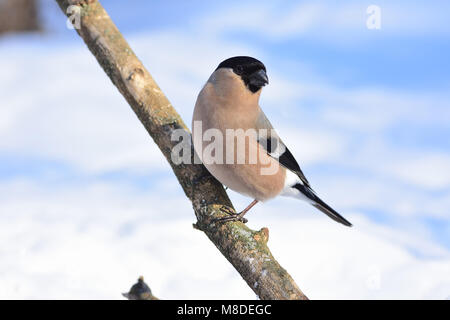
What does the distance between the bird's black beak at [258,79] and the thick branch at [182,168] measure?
2.14ft

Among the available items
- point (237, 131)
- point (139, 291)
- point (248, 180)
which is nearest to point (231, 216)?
point (248, 180)

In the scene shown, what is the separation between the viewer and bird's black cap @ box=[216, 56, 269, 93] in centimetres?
283

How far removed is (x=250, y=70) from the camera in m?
2.85

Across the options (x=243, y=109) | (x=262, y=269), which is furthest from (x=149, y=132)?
(x=262, y=269)

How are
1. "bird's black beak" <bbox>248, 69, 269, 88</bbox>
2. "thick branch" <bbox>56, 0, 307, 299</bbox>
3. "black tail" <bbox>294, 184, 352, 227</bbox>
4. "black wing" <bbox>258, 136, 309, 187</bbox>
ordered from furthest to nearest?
"black tail" <bbox>294, 184, 352, 227</bbox> → "black wing" <bbox>258, 136, 309, 187</bbox> → "bird's black beak" <bbox>248, 69, 269, 88</bbox> → "thick branch" <bbox>56, 0, 307, 299</bbox>

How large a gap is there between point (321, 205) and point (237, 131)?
0.82 meters

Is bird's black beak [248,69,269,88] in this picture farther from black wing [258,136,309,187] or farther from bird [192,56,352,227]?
black wing [258,136,309,187]

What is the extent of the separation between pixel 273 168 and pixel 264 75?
Result: 603mm

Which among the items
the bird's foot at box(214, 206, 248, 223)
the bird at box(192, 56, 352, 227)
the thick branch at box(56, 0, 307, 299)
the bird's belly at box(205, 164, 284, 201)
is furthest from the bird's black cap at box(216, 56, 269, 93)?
the bird's foot at box(214, 206, 248, 223)

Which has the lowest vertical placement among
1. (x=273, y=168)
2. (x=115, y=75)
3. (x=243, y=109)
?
(x=273, y=168)

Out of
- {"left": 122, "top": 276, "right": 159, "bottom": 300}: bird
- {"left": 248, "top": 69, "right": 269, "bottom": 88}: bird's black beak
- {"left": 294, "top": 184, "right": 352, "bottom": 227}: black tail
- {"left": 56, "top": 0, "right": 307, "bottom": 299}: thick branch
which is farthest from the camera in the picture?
{"left": 294, "top": 184, "right": 352, "bottom": 227}: black tail

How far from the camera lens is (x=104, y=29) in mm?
3521
